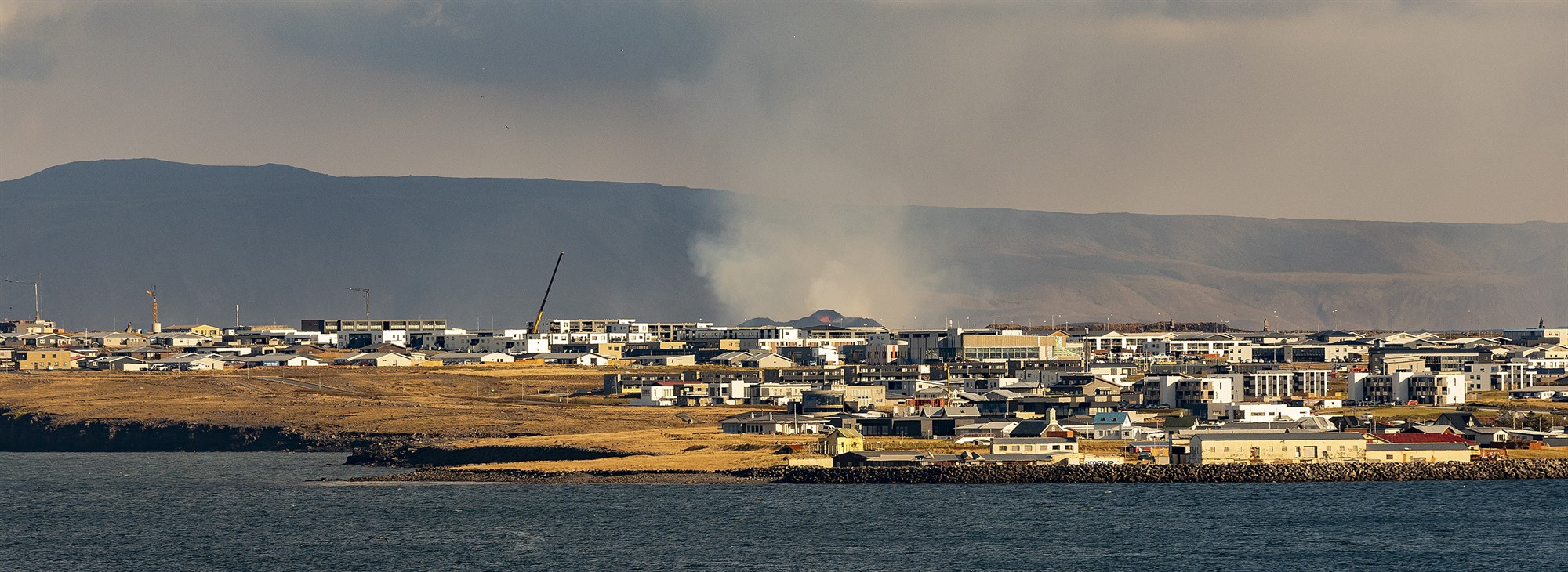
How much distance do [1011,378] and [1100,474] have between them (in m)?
41.5

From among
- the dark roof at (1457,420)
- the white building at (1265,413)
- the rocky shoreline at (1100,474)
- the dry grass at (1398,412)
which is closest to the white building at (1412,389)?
the dry grass at (1398,412)

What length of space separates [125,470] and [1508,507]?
50.6m

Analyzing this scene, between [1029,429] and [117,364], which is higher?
[117,364]

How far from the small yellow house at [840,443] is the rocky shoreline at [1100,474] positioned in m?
3.15

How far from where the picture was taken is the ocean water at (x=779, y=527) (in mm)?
51406

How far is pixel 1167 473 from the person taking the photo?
68.0 metres

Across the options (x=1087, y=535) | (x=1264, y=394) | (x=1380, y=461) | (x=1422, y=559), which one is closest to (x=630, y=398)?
(x=1264, y=394)

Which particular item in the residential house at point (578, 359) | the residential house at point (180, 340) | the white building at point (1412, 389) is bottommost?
the white building at point (1412, 389)

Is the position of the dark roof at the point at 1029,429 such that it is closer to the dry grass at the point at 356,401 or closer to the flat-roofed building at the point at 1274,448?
the flat-roofed building at the point at 1274,448

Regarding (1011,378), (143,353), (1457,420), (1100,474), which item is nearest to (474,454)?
(1100,474)

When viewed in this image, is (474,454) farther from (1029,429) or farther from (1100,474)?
(1100,474)

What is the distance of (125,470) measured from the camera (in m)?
78.8

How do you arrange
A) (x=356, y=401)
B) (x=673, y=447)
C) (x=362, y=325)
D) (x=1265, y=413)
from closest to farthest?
(x=673, y=447) < (x=1265, y=413) < (x=356, y=401) < (x=362, y=325)

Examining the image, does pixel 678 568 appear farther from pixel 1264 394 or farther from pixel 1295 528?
pixel 1264 394
